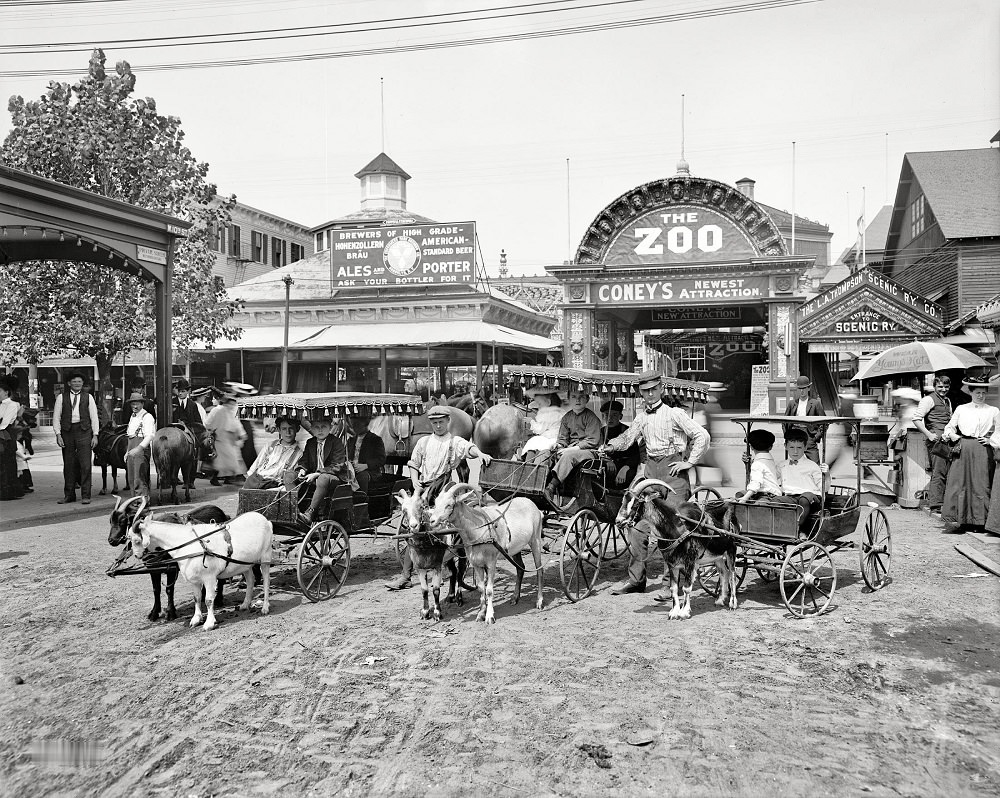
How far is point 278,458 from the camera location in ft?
28.3

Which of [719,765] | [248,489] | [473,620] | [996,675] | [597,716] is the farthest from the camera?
[248,489]

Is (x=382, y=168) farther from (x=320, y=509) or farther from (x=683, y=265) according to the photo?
(x=320, y=509)

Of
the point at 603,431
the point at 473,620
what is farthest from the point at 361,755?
the point at 603,431

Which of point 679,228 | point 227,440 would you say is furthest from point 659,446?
point 679,228

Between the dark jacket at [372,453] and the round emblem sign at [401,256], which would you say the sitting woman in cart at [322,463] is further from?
the round emblem sign at [401,256]

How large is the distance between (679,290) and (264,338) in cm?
1664

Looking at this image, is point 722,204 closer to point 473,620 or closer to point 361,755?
point 473,620

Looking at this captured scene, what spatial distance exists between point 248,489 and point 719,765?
5488mm

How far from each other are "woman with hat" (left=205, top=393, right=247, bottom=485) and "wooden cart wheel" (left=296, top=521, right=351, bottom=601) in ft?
22.4

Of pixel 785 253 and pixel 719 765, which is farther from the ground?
pixel 785 253

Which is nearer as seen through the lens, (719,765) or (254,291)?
(719,765)

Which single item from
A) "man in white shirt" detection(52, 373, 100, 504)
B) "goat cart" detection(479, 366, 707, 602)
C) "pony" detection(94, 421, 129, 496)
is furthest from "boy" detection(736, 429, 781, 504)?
"man in white shirt" detection(52, 373, 100, 504)

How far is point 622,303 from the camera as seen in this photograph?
27219mm

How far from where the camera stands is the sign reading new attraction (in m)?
32.5
